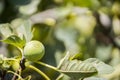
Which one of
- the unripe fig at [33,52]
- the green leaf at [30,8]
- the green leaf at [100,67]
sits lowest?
the green leaf at [100,67]

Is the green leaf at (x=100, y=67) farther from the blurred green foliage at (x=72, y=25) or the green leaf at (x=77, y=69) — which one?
the blurred green foliage at (x=72, y=25)

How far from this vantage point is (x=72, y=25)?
210cm

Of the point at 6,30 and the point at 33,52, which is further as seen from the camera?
the point at 6,30

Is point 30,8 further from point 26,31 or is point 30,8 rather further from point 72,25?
point 26,31

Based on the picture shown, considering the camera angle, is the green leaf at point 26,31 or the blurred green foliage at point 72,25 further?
the blurred green foliage at point 72,25

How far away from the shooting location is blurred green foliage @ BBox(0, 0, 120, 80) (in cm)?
182

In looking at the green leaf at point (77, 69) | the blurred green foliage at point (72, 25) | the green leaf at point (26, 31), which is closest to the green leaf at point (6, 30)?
the green leaf at point (26, 31)

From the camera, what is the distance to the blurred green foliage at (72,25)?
182cm

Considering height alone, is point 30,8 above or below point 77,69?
above

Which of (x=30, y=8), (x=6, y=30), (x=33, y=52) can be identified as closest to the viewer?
(x=33, y=52)

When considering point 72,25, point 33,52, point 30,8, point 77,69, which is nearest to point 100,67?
point 77,69

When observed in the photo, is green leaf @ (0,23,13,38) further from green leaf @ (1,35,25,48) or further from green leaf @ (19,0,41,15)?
green leaf @ (19,0,41,15)

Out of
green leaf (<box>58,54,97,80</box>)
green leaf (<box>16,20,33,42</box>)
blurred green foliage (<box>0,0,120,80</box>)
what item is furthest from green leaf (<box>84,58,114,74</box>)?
blurred green foliage (<box>0,0,120,80</box>)

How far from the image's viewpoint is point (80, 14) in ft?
6.86
